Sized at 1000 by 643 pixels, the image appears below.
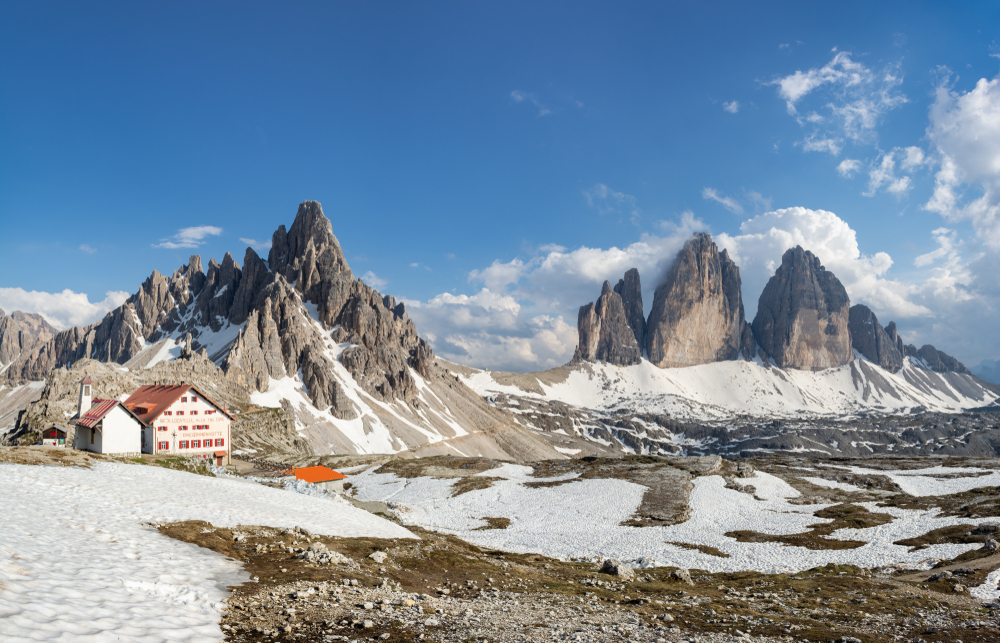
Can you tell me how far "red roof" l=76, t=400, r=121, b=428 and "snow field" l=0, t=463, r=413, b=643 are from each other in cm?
2638

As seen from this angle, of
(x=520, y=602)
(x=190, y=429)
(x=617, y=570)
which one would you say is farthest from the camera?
(x=190, y=429)

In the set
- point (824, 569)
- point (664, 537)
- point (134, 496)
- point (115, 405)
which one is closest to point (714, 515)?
point (664, 537)

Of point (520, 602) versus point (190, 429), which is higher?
point (190, 429)

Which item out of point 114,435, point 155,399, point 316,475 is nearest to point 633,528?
point 316,475

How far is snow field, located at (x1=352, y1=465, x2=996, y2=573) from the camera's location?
42.4 metres

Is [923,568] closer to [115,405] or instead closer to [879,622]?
[879,622]

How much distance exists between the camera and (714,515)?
59.4m

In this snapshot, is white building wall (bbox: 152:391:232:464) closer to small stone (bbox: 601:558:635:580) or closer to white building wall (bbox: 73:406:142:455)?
white building wall (bbox: 73:406:142:455)

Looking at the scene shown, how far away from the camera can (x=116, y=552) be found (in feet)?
58.6

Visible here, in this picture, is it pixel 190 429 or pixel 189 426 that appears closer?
pixel 189 426

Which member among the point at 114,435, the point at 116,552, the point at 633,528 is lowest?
the point at 633,528

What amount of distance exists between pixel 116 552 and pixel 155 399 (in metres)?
63.3

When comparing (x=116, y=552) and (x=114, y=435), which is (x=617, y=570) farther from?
(x=114, y=435)

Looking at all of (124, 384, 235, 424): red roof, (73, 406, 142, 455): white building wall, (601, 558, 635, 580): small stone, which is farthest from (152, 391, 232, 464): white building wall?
(601, 558, 635, 580): small stone
